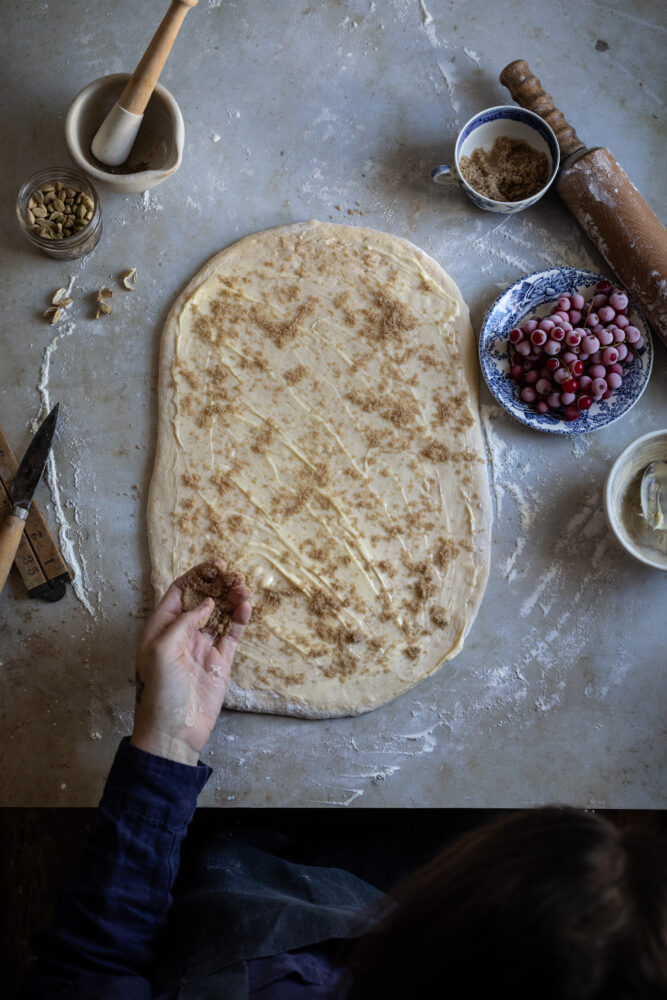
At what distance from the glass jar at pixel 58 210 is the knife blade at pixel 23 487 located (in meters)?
0.32

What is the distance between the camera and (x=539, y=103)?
1.49 metres

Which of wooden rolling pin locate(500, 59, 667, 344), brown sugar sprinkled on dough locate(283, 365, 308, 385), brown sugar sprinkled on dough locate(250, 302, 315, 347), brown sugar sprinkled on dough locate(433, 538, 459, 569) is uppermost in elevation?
wooden rolling pin locate(500, 59, 667, 344)

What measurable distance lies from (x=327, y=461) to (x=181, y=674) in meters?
0.49

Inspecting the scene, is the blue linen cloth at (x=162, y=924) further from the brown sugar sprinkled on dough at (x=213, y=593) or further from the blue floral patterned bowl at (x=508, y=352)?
the blue floral patterned bowl at (x=508, y=352)

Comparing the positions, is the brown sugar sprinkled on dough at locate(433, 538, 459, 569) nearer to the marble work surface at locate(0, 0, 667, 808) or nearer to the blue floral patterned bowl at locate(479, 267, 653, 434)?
the marble work surface at locate(0, 0, 667, 808)

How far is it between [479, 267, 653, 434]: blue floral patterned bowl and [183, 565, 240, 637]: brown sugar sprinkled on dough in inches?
25.3

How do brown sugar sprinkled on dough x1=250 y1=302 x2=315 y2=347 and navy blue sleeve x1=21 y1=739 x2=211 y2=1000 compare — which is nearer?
navy blue sleeve x1=21 y1=739 x2=211 y2=1000

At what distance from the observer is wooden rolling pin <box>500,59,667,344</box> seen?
4.72ft

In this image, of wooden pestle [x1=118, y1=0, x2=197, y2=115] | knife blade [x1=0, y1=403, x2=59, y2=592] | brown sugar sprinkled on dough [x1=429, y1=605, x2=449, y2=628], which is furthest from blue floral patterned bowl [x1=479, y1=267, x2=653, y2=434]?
knife blade [x1=0, y1=403, x2=59, y2=592]

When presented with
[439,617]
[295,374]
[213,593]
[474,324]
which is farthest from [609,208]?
[213,593]

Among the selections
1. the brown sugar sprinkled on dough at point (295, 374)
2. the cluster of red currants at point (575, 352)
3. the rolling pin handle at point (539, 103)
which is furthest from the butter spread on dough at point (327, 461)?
the rolling pin handle at point (539, 103)

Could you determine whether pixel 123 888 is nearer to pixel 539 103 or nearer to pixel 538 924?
pixel 538 924

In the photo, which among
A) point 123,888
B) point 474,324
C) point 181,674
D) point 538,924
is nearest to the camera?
point 538,924

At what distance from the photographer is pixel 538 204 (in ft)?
5.11
